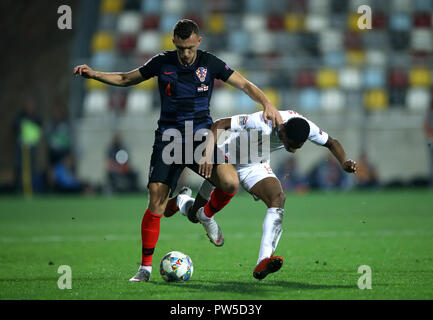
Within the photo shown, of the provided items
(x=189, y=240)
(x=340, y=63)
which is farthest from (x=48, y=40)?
(x=189, y=240)

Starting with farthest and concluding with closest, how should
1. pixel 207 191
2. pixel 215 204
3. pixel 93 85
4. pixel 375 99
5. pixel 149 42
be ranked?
pixel 149 42, pixel 93 85, pixel 375 99, pixel 207 191, pixel 215 204

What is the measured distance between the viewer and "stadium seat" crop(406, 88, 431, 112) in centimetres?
2058

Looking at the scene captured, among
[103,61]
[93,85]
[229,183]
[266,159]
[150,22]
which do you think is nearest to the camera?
[229,183]

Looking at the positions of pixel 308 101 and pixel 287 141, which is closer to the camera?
pixel 287 141

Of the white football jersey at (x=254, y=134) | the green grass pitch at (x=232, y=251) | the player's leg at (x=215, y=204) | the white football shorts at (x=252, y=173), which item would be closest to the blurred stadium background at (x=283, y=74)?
the green grass pitch at (x=232, y=251)

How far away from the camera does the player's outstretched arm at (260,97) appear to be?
21.6ft

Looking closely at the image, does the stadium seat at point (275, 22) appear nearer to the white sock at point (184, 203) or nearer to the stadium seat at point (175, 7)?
the stadium seat at point (175, 7)

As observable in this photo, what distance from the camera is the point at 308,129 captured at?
6.64 meters

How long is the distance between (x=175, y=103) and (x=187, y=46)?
0.54m

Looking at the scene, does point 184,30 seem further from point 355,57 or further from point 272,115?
point 355,57

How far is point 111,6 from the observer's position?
76.9 feet

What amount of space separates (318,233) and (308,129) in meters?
4.31

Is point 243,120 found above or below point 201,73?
below

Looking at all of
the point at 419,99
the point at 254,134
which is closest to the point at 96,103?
the point at 419,99
